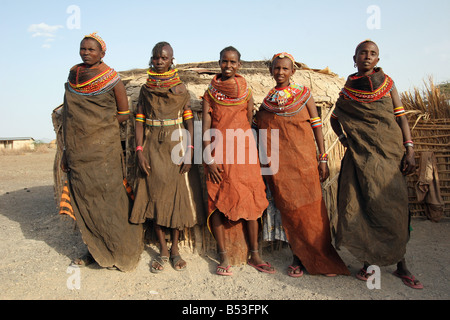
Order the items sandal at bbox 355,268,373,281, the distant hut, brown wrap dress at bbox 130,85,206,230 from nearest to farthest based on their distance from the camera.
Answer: sandal at bbox 355,268,373,281 < brown wrap dress at bbox 130,85,206,230 < the distant hut

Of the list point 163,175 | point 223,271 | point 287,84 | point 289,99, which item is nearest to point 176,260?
point 223,271

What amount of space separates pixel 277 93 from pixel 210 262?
5.90 feet

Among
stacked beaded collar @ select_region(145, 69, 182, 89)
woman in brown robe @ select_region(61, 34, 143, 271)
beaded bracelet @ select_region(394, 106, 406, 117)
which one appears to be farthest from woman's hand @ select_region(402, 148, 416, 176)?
woman in brown robe @ select_region(61, 34, 143, 271)

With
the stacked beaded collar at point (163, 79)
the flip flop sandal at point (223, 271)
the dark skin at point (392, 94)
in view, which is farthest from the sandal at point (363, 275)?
the stacked beaded collar at point (163, 79)

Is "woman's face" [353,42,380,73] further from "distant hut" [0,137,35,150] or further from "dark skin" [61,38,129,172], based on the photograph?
"distant hut" [0,137,35,150]

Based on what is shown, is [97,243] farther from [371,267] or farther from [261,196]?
[371,267]

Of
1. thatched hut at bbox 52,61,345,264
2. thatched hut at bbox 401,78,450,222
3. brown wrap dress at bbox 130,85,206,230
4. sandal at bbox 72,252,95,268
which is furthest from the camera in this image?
thatched hut at bbox 401,78,450,222

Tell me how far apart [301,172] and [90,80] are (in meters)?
2.09

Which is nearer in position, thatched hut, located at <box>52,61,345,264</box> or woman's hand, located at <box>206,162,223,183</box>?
woman's hand, located at <box>206,162,223,183</box>

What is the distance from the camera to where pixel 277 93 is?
127 inches

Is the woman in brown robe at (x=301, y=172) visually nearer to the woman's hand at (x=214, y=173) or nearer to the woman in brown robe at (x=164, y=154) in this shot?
the woman's hand at (x=214, y=173)

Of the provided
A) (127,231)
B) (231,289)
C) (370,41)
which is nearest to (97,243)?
(127,231)

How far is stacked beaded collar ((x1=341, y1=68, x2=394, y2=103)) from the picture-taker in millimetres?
3014

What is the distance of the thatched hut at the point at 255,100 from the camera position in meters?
3.83
